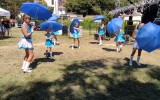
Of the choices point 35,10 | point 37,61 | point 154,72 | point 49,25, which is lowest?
point 154,72

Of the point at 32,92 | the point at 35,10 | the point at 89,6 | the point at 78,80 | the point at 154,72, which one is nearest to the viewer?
the point at 32,92

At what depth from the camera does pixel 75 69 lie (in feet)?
29.5

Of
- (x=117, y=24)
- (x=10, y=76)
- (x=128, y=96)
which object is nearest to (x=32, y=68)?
(x=10, y=76)

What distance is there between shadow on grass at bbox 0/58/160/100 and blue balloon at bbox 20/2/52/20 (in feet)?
7.26

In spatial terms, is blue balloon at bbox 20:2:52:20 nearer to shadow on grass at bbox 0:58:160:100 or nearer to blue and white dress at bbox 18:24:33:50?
blue and white dress at bbox 18:24:33:50

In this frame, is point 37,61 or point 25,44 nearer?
point 25,44

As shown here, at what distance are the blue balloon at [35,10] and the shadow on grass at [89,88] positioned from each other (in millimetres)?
2214

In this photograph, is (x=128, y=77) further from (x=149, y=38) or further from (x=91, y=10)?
(x=91, y=10)

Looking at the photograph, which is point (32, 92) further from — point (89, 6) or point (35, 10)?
point (89, 6)

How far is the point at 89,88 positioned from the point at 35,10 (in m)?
3.77

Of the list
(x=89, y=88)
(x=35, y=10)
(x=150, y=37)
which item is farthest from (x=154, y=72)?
(x=35, y=10)

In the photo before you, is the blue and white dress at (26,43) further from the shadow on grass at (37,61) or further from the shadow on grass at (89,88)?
the shadow on grass at (89,88)

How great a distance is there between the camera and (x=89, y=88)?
22.8ft

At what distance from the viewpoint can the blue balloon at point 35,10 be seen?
9047 mm
